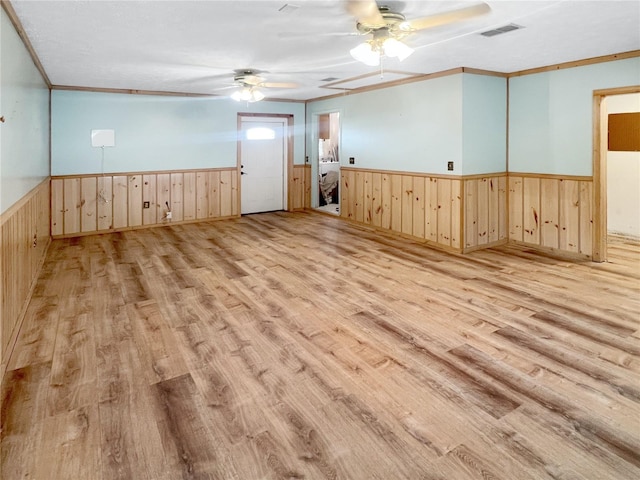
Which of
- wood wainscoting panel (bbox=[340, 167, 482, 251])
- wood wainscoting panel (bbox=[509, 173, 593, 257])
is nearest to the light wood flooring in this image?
wood wainscoting panel (bbox=[509, 173, 593, 257])

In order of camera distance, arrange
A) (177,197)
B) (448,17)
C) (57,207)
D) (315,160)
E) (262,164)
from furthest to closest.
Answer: (315,160)
(262,164)
(177,197)
(57,207)
(448,17)

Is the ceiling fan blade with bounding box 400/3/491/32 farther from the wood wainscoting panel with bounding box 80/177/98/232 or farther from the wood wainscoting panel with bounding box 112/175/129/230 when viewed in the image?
the wood wainscoting panel with bounding box 80/177/98/232

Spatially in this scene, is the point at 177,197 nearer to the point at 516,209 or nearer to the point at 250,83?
the point at 250,83

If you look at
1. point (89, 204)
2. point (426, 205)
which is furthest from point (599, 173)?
point (89, 204)

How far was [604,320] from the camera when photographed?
11.2 ft

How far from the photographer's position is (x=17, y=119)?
138 inches

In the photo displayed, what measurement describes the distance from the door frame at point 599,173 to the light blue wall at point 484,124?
1.16 m

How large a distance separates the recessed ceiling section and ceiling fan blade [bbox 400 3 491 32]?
94.0 inches

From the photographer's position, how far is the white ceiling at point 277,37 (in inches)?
124

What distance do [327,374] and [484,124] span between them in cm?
444

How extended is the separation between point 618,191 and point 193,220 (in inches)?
273

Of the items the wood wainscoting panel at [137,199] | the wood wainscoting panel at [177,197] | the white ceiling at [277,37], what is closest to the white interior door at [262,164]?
the wood wainscoting panel at [137,199]

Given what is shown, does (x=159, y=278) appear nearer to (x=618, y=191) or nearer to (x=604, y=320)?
(x=604, y=320)

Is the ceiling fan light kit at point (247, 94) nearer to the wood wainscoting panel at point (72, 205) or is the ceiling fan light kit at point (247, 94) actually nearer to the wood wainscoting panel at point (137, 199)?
the wood wainscoting panel at point (137, 199)
